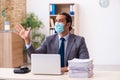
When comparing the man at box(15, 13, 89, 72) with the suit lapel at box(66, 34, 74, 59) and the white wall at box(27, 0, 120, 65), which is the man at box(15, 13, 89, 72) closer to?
the suit lapel at box(66, 34, 74, 59)

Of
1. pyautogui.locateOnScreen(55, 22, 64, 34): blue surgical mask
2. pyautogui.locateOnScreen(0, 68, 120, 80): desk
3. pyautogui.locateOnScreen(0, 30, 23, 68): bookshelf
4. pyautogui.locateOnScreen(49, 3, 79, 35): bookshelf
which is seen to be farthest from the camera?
pyautogui.locateOnScreen(49, 3, 79, 35): bookshelf

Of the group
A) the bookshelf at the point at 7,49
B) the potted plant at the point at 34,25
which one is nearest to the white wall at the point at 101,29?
the potted plant at the point at 34,25

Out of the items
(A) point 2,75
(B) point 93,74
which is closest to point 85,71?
(B) point 93,74

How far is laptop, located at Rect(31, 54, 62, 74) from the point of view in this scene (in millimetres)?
2719

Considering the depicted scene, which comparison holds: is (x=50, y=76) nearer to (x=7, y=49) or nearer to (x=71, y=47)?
(x=71, y=47)

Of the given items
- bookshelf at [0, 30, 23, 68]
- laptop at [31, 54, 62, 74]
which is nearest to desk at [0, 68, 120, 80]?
laptop at [31, 54, 62, 74]

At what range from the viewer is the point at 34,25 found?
25.2ft

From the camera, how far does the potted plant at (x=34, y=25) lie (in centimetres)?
768

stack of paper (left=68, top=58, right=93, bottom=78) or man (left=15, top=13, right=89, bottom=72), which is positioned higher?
man (left=15, top=13, right=89, bottom=72)

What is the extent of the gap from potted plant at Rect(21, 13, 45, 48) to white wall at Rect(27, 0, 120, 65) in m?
1.16

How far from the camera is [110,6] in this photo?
7660mm

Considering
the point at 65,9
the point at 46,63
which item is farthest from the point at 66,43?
the point at 65,9

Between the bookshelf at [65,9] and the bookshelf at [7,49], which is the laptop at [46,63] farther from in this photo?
the bookshelf at [65,9]

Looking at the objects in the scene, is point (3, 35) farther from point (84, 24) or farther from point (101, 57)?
point (101, 57)
